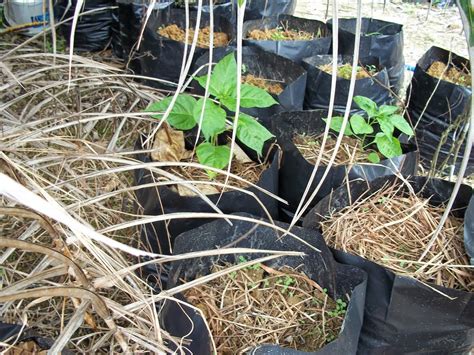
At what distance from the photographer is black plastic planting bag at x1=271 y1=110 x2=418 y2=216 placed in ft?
4.12

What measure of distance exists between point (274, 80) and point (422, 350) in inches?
43.9

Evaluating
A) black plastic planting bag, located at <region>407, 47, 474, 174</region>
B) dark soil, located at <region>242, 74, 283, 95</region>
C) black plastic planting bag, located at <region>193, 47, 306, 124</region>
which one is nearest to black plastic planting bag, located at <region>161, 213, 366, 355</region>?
black plastic planting bag, located at <region>193, 47, 306, 124</region>

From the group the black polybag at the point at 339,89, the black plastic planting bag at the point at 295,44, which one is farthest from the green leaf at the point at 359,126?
the black plastic planting bag at the point at 295,44

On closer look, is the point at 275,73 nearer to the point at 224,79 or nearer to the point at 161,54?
the point at 161,54

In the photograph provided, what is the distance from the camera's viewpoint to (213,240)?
110 cm

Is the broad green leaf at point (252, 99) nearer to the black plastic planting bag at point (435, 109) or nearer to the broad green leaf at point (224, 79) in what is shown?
the broad green leaf at point (224, 79)

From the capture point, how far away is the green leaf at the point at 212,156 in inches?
42.9

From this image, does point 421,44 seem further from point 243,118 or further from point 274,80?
point 243,118

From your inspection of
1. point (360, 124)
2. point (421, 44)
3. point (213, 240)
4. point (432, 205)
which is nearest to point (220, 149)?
point (213, 240)

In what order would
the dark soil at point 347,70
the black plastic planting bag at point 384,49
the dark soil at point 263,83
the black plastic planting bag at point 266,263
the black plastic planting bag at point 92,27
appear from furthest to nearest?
1. the black plastic planting bag at point 92,27
2. the black plastic planting bag at point 384,49
3. the dark soil at point 347,70
4. the dark soil at point 263,83
5. the black plastic planting bag at point 266,263

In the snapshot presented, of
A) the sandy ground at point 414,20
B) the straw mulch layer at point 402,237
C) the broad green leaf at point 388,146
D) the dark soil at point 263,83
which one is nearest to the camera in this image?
the straw mulch layer at point 402,237

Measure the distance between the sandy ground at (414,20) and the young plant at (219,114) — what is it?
2.16 m

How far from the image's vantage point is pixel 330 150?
1.43 m

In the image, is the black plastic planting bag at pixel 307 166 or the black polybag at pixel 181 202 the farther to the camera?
the black plastic planting bag at pixel 307 166
